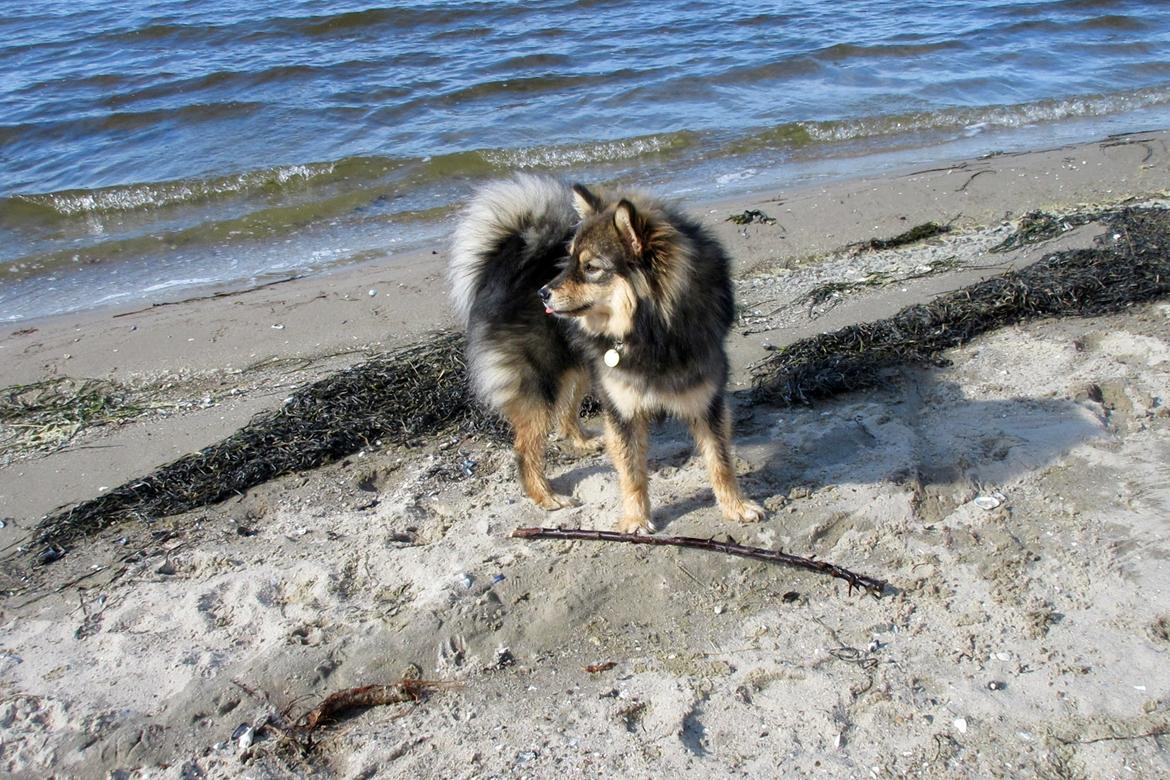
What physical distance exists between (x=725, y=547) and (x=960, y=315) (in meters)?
2.66

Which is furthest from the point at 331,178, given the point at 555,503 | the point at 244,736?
the point at 244,736

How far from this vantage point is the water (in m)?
9.50

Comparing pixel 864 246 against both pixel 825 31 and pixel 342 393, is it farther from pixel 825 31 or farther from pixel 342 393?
pixel 825 31

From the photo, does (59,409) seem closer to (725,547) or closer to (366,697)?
(366,697)

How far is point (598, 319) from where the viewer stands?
149 inches

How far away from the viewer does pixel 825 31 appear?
14.8 m

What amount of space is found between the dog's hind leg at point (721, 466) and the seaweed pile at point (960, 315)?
102 cm

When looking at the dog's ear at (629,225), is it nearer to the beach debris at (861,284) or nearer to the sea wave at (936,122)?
the beach debris at (861,284)

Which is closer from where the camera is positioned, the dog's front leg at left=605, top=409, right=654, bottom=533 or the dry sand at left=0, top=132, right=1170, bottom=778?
the dry sand at left=0, top=132, right=1170, bottom=778

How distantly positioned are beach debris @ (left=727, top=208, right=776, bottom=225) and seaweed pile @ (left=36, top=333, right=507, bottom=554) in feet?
10.4

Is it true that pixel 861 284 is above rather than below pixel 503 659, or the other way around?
above

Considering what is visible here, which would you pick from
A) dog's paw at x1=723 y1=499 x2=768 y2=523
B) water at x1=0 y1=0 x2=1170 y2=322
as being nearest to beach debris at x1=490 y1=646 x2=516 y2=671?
dog's paw at x1=723 y1=499 x2=768 y2=523

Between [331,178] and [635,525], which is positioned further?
[331,178]

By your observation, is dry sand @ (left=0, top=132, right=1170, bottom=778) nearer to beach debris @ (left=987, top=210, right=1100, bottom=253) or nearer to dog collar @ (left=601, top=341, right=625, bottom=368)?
dog collar @ (left=601, top=341, right=625, bottom=368)
